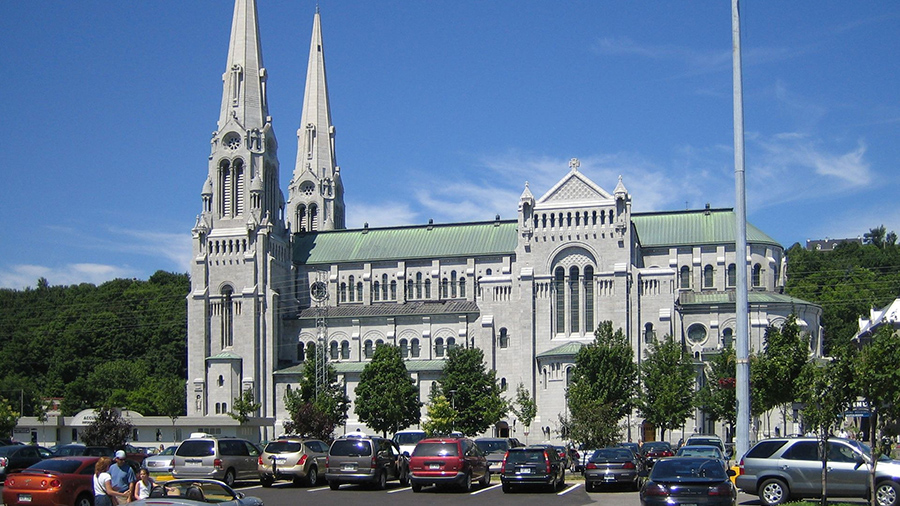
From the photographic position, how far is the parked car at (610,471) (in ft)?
121

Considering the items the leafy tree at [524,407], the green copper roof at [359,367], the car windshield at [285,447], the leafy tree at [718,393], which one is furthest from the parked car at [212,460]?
the green copper roof at [359,367]

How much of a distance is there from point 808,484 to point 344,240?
81.5m

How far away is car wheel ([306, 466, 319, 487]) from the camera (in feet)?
133

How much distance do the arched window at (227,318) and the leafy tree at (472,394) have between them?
24939 millimetres

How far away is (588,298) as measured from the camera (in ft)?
289

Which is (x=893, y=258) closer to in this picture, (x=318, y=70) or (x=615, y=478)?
(x=318, y=70)

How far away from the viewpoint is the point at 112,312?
141 meters

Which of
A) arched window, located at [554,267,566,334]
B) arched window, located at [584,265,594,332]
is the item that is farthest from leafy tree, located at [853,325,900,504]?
arched window, located at [554,267,566,334]

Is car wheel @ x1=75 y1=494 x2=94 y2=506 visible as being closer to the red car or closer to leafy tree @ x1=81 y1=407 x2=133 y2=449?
the red car

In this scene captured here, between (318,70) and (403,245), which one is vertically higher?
(318,70)

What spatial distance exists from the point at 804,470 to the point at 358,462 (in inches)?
620

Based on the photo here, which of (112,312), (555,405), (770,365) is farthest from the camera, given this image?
(112,312)

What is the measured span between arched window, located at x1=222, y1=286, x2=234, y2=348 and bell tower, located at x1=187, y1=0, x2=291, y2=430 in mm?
94

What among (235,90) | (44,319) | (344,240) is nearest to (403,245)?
(344,240)
